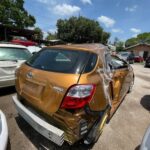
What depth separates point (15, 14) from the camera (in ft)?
109

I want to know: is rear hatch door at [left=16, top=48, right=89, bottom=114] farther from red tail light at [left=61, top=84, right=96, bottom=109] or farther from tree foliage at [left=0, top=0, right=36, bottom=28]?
tree foliage at [left=0, top=0, right=36, bottom=28]

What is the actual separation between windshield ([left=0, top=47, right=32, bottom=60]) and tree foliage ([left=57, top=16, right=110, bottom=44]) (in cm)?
3926

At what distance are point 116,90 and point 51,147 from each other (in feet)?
6.53

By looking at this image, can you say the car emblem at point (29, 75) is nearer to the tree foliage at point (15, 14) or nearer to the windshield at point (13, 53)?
the windshield at point (13, 53)

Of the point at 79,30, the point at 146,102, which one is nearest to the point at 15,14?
the point at 79,30

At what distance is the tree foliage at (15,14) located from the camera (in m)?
32.0

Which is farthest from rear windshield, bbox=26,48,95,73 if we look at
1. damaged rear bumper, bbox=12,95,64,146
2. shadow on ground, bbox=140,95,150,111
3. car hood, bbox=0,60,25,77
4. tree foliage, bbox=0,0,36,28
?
tree foliage, bbox=0,0,36,28

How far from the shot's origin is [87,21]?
4488 centimetres

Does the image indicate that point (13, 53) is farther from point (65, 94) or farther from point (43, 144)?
point (65, 94)

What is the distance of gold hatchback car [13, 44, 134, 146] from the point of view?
7.91 feet

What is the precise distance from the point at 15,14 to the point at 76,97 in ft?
115

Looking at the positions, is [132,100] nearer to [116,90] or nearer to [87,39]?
[116,90]

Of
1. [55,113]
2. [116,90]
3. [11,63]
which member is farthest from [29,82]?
[11,63]

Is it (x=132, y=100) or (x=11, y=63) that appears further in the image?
(x=132, y=100)
